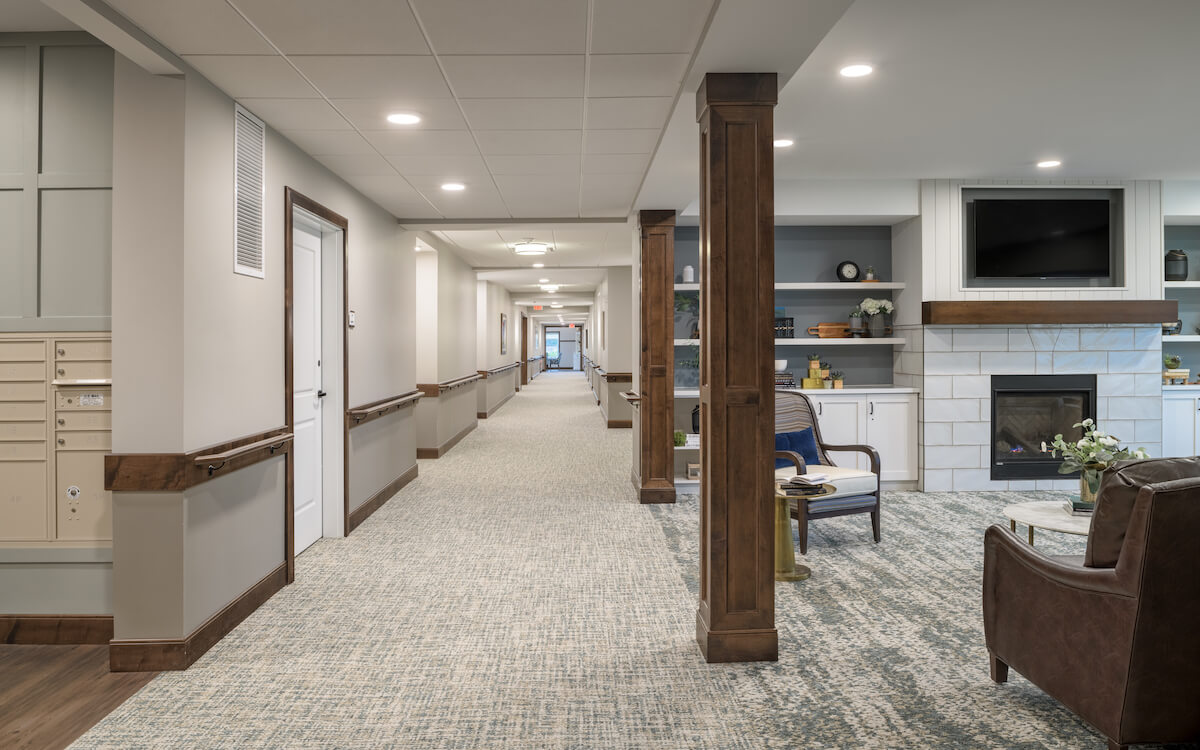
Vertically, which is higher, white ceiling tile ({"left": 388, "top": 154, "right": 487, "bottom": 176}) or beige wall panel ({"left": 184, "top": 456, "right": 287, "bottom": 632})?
white ceiling tile ({"left": 388, "top": 154, "right": 487, "bottom": 176})

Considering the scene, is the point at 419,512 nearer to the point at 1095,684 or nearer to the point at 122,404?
the point at 122,404

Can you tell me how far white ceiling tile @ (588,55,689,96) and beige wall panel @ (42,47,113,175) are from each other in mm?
2020

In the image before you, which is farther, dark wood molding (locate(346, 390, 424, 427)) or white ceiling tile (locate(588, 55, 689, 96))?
dark wood molding (locate(346, 390, 424, 427))

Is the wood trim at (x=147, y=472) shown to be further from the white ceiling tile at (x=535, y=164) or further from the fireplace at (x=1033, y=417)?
the fireplace at (x=1033, y=417)

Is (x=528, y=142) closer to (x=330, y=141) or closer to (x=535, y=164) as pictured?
(x=535, y=164)

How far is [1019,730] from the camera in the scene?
2301mm

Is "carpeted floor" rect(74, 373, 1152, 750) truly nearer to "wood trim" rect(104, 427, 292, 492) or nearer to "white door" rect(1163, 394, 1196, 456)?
"wood trim" rect(104, 427, 292, 492)

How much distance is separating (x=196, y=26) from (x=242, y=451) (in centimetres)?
166

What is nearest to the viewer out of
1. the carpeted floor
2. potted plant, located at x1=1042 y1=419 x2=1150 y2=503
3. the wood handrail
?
the carpeted floor

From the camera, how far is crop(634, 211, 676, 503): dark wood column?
5695mm

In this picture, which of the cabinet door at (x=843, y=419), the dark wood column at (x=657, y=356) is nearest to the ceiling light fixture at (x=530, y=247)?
the dark wood column at (x=657, y=356)

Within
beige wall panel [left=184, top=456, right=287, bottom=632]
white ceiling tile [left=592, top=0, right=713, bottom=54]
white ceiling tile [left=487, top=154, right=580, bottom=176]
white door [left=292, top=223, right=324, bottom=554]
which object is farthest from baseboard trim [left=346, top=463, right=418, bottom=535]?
white ceiling tile [left=592, top=0, right=713, bottom=54]

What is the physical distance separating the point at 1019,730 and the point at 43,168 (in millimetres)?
4195

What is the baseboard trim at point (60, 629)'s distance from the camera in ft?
9.96
